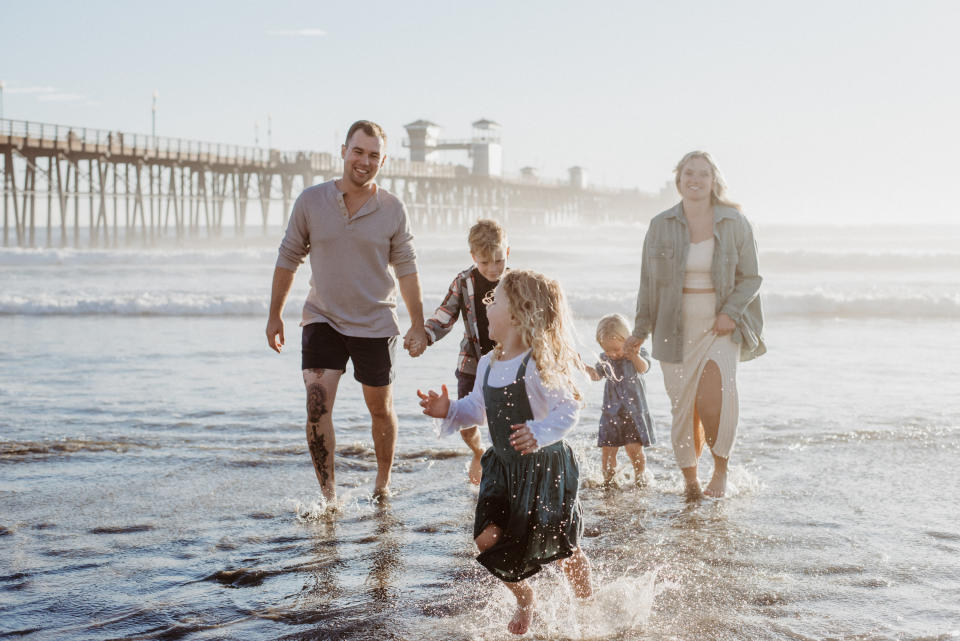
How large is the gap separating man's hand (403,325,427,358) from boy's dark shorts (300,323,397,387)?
233mm

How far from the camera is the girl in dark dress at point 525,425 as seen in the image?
2.88 meters

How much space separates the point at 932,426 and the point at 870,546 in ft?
8.67

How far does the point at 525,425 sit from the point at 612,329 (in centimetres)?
210

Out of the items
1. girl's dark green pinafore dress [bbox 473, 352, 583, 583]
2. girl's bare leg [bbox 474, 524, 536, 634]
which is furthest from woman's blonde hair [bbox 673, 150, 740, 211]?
girl's bare leg [bbox 474, 524, 536, 634]

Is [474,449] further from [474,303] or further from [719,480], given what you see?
[719,480]

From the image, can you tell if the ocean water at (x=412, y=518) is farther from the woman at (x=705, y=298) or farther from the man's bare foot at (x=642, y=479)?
the woman at (x=705, y=298)

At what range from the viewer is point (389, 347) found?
4.43 meters

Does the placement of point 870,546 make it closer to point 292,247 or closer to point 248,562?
point 248,562

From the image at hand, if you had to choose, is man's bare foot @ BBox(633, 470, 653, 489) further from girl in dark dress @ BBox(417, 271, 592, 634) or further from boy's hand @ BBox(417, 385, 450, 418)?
→ boy's hand @ BBox(417, 385, 450, 418)

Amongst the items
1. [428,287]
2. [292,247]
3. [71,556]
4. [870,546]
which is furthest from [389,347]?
[428,287]

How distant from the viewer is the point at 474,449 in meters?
4.88

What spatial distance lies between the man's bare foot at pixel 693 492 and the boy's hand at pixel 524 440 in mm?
1979

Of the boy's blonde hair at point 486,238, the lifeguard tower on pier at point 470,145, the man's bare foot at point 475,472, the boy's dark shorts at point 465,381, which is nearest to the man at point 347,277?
the boy's blonde hair at point 486,238

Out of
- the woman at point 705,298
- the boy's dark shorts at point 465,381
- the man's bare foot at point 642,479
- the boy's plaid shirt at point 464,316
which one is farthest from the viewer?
the man's bare foot at point 642,479
